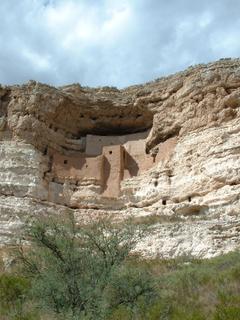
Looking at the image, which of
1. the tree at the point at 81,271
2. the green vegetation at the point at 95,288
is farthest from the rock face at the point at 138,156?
the tree at the point at 81,271

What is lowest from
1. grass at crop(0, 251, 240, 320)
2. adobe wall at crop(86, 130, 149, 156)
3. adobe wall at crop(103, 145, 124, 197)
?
grass at crop(0, 251, 240, 320)

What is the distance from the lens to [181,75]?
80.5 feet

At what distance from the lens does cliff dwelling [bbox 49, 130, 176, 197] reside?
23.8 metres

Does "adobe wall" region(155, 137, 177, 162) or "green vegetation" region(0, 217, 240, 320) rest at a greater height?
"adobe wall" region(155, 137, 177, 162)

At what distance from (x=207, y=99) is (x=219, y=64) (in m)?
1.61

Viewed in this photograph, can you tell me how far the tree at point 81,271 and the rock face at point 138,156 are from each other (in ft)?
22.0

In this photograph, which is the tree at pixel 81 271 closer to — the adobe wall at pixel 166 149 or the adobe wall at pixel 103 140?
the adobe wall at pixel 166 149

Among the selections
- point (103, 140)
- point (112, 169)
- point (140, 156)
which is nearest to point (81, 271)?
point (112, 169)

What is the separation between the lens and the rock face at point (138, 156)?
62.9 feet

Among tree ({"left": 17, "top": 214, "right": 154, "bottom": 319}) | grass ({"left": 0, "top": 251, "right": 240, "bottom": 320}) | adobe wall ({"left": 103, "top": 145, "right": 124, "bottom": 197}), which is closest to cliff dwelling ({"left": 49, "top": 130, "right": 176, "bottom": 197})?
adobe wall ({"left": 103, "top": 145, "right": 124, "bottom": 197})

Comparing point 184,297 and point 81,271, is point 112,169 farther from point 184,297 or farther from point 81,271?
point 81,271

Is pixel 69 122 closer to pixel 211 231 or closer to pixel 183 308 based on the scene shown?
pixel 211 231

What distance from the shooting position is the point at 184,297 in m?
12.0

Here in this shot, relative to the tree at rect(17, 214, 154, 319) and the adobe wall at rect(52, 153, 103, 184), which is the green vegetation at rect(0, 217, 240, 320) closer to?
the tree at rect(17, 214, 154, 319)
